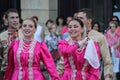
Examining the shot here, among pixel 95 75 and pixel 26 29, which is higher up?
pixel 26 29

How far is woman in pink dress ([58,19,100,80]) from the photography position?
22.4 feet

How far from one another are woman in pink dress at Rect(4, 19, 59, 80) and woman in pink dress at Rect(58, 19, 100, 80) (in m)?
0.20

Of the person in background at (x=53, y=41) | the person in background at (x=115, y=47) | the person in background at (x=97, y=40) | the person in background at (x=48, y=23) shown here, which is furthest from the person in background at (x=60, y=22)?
the person in background at (x=97, y=40)

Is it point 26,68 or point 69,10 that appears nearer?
point 26,68

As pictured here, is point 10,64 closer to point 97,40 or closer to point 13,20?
point 13,20

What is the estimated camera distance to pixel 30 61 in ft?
22.5

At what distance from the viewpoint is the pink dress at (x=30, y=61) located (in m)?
6.84

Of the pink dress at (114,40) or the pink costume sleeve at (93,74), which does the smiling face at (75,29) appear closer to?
the pink costume sleeve at (93,74)

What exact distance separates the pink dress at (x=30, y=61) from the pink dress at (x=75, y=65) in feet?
0.59

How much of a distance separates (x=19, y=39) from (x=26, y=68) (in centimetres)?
44

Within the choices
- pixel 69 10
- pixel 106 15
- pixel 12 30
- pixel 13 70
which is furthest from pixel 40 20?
pixel 13 70

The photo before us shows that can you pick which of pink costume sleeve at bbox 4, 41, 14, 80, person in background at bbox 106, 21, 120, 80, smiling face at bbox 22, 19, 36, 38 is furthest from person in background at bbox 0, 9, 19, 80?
person in background at bbox 106, 21, 120, 80

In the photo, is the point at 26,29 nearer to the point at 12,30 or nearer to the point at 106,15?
the point at 12,30

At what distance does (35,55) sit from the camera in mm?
6867
